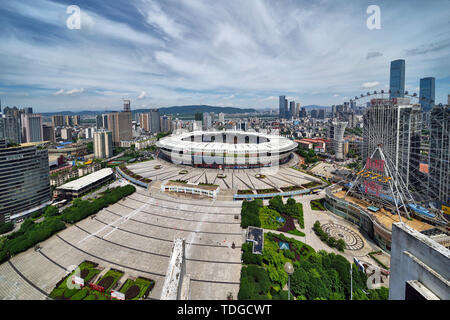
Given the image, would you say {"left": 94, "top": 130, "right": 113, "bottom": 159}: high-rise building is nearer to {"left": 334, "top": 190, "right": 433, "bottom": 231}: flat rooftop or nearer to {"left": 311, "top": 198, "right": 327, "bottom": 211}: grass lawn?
{"left": 311, "top": 198, "right": 327, "bottom": 211}: grass lawn

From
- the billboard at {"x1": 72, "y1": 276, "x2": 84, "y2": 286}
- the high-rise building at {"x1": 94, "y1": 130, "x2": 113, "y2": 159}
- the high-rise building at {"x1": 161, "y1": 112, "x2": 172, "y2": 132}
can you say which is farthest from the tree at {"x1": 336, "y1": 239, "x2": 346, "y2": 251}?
the high-rise building at {"x1": 161, "y1": 112, "x2": 172, "y2": 132}

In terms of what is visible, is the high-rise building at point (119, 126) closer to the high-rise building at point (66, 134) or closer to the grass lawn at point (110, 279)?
the high-rise building at point (66, 134)

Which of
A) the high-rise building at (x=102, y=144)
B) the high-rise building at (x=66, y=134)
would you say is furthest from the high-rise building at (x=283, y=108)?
the high-rise building at (x=66, y=134)

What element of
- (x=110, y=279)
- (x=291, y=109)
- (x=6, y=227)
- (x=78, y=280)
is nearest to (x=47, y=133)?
(x=6, y=227)

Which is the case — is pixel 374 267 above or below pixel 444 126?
below

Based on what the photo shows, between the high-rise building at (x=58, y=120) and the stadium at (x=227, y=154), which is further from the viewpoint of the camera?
the high-rise building at (x=58, y=120)

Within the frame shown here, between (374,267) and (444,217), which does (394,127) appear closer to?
(444,217)
